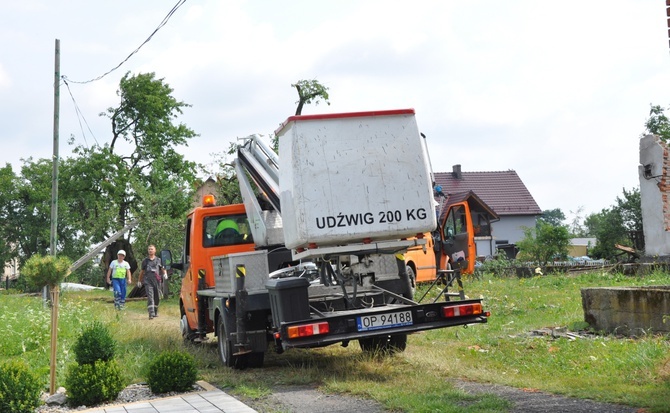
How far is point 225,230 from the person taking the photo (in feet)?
42.3

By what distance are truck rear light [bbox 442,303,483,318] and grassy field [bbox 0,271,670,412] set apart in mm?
630

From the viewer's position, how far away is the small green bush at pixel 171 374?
8.94 metres

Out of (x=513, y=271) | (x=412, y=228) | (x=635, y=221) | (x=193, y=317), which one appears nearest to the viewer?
(x=412, y=228)

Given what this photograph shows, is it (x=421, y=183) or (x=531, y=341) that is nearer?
(x=421, y=183)

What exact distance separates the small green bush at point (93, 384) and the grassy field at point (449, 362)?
4.05 ft

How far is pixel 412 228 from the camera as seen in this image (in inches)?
363

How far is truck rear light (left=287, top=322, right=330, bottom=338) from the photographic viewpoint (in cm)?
888

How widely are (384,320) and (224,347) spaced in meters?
2.78

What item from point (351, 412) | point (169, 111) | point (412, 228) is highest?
point (169, 111)

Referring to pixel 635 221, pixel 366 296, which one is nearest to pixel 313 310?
pixel 366 296

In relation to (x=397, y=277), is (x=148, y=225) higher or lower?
higher

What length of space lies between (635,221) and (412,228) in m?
36.0

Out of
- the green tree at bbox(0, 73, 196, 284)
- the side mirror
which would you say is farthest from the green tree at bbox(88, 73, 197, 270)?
the side mirror

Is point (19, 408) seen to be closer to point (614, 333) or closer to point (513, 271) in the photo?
point (614, 333)
